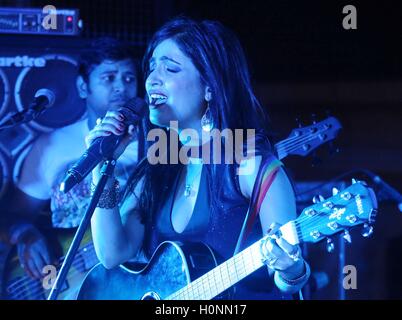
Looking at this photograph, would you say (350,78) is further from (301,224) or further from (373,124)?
(301,224)

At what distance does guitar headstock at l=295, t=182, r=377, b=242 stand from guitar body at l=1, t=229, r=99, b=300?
0.88m

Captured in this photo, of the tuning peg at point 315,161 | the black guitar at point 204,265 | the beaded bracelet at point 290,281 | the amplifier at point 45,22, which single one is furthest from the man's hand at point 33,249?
the tuning peg at point 315,161

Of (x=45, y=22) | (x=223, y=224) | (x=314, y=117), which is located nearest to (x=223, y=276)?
(x=223, y=224)

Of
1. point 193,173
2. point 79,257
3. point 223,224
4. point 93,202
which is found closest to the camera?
point 93,202

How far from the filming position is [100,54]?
2.57 metres

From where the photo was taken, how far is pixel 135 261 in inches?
93.6

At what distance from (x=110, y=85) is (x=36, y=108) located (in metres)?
0.28

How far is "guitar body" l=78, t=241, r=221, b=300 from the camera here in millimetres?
2195

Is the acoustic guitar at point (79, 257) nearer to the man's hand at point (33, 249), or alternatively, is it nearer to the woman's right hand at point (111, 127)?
the man's hand at point (33, 249)

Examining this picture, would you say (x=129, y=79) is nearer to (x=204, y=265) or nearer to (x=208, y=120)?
(x=208, y=120)

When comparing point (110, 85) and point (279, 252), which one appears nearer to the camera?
point (279, 252)

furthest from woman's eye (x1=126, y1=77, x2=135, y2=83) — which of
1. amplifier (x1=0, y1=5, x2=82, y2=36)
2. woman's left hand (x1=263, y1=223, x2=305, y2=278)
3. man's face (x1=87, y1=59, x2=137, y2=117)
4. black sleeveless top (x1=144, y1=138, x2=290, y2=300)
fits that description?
woman's left hand (x1=263, y1=223, x2=305, y2=278)

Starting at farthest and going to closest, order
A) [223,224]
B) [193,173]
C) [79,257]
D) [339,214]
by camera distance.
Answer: [79,257]
[193,173]
[223,224]
[339,214]
